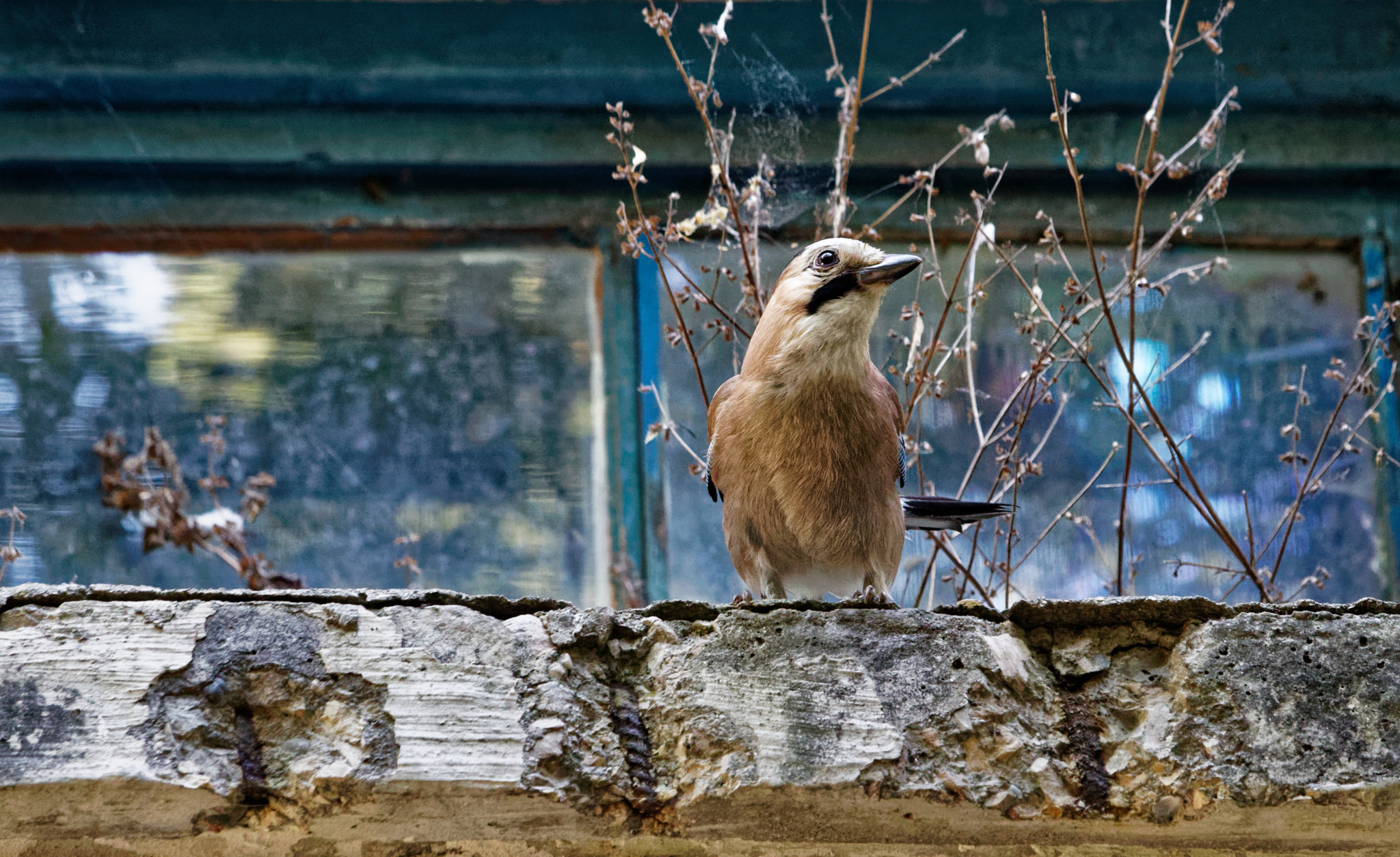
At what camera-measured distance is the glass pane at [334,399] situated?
10.2 ft

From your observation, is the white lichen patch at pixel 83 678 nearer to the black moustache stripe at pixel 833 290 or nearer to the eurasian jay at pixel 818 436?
the eurasian jay at pixel 818 436

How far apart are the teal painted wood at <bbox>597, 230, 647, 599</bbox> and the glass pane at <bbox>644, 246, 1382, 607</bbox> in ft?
0.27

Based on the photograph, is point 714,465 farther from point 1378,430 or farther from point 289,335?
point 1378,430

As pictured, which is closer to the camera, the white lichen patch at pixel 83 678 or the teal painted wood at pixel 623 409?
the white lichen patch at pixel 83 678

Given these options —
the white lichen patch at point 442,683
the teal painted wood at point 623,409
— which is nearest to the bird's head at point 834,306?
the white lichen patch at point 442,683

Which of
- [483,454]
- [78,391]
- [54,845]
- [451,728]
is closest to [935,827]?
[451,728]

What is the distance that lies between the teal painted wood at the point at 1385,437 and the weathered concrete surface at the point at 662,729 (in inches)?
74.3

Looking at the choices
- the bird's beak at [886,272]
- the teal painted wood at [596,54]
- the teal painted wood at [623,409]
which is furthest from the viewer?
the teal painted wood at [596,54]

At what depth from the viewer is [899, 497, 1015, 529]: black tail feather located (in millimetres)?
2098

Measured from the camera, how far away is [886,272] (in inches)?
72.7

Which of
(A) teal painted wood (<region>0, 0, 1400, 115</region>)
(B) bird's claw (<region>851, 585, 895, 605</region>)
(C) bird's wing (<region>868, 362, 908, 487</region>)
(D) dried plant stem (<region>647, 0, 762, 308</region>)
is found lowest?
(B) bird's claw (<region>851, 585, 895, 605</region>)

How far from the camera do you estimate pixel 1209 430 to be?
321 cm

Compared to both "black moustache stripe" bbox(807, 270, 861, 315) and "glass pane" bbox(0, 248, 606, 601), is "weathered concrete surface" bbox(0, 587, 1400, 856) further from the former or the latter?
"glass pane" bbox(0, 248, 606, 601)

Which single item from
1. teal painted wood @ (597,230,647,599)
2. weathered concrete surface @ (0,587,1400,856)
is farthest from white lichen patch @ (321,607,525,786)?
teal painted wood @ (597,230,647,599)
